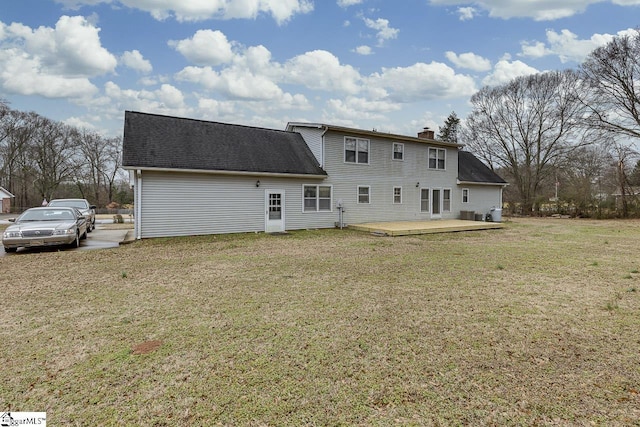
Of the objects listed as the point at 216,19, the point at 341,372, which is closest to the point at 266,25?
the point at 216,19

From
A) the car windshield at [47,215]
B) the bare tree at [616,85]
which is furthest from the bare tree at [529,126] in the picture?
the car windshield at [47,215]

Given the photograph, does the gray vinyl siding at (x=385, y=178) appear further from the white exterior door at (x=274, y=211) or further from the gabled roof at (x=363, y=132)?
the white exterior door at (x=274, y=211)

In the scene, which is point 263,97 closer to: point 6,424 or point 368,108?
point 368,108

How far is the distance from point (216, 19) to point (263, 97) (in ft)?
25.9

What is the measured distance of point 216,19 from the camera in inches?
576

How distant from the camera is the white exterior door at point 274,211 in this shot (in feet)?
45.5

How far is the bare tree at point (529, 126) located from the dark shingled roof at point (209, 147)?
22.1 meters

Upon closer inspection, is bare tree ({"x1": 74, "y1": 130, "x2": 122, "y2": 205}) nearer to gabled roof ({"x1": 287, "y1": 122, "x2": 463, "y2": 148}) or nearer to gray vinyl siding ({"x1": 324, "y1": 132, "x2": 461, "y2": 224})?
gabled roof ({"x1": 287, "y1": 122, "x2": 463, "y2": 148})

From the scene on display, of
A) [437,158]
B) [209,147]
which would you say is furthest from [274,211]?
[437,158]

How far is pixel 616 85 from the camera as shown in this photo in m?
22.5

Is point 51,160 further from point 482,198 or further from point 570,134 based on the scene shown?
point 570,134

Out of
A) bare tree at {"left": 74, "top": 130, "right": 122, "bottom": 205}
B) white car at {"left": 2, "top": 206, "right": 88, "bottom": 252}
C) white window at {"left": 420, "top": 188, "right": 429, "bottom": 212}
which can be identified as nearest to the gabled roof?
white window at {"left": 420, "top": 188, "right": 429, "bottom": 212}

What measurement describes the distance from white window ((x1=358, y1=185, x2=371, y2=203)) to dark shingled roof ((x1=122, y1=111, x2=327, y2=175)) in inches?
95.3

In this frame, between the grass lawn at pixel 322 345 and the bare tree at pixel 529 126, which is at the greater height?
the bare tree at pixel 529 126
